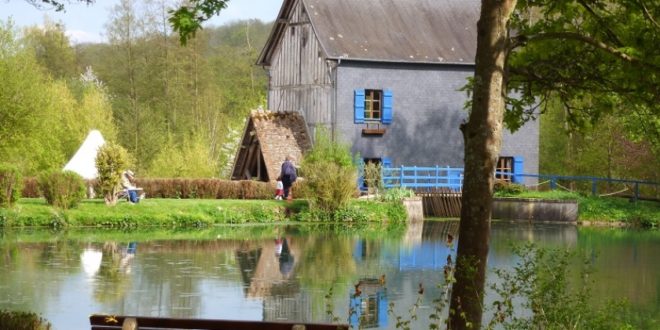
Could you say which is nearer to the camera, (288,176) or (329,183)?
(329,183)

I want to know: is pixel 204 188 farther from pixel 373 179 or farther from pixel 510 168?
pixel 510 168

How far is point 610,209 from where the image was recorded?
122 feet

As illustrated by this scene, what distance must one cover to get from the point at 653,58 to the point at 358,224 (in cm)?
2235

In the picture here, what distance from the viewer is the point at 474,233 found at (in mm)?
9781

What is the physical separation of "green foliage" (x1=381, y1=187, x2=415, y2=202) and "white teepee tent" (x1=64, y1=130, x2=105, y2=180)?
880 cm

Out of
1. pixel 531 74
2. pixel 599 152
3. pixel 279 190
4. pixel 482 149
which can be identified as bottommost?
pixel 279 190

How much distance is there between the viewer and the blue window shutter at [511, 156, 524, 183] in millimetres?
41656

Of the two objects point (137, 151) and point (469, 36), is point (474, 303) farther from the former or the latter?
point (137, 151)

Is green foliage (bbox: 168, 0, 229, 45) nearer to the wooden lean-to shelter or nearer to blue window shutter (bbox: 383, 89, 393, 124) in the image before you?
the wooden lean-to shelter

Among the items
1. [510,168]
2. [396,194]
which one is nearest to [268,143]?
[396,194]

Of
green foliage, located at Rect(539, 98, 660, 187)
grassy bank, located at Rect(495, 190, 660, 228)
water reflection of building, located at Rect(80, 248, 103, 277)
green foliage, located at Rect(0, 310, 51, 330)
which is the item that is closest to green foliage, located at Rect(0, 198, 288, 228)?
water reflection of building, located at Rect(80, 248, 103, 277)

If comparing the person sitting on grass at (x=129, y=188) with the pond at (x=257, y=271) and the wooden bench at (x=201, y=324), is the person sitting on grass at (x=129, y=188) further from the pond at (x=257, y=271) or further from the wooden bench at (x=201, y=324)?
the wooden bench at (x=201, y=324)

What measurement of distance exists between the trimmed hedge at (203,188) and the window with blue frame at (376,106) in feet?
20.2

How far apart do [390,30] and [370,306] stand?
25198mm
